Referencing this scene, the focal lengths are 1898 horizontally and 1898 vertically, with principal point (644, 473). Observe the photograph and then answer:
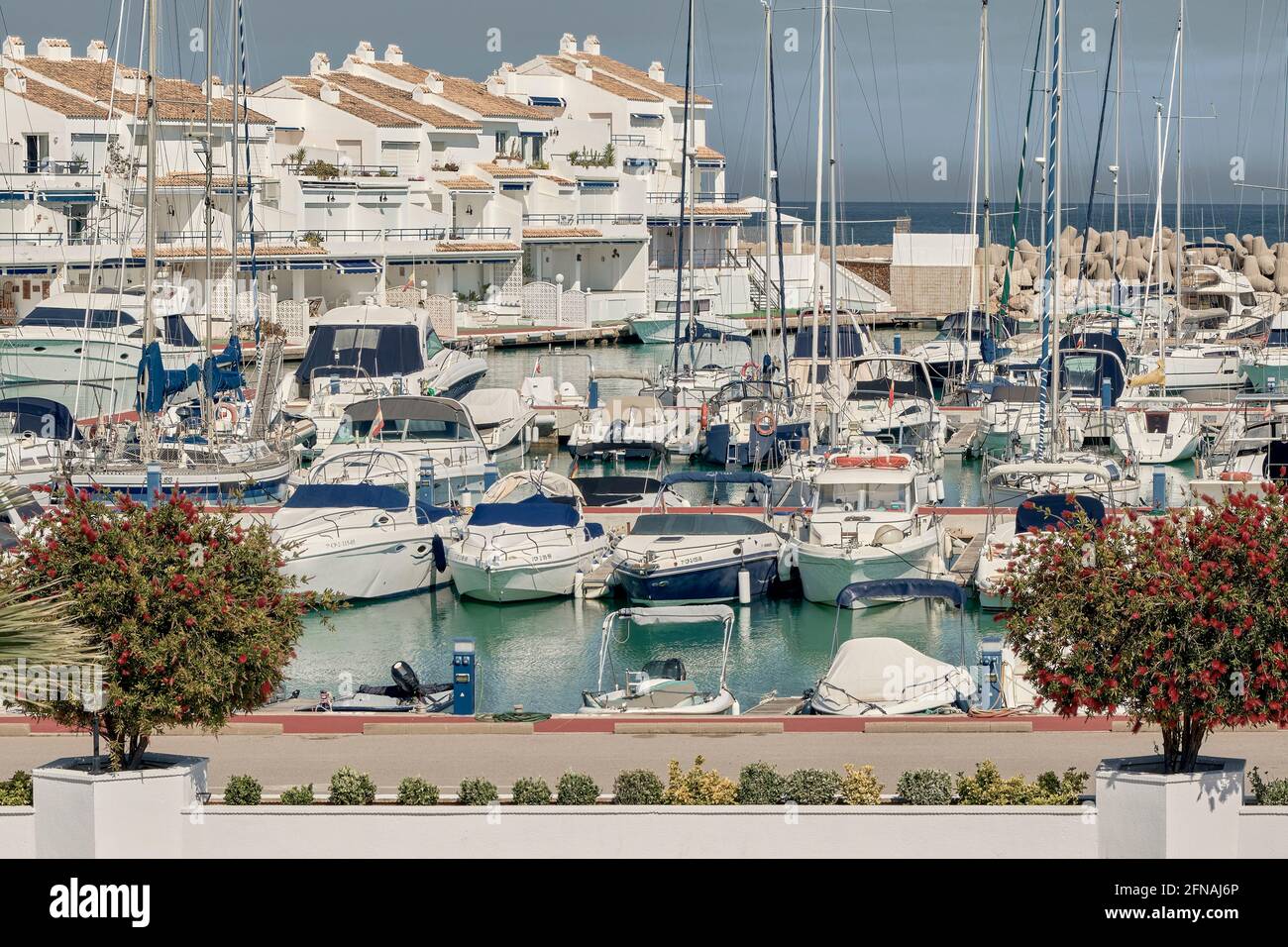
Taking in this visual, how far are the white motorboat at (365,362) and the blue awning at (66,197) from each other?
914 inches

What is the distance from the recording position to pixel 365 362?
151 feet

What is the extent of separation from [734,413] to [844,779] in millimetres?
29111

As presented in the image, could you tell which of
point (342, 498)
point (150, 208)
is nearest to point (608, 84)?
point (150, 208)

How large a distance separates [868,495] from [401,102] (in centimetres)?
6010

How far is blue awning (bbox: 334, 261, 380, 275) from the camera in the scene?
70.1m

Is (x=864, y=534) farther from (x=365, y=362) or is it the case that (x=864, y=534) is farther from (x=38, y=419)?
(x=365, y=362)

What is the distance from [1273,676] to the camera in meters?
13.2

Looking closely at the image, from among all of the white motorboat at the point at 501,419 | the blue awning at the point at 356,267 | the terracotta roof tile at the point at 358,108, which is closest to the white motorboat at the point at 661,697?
the white motorboat at the point at 501,419

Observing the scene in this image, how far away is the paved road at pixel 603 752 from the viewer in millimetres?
17078

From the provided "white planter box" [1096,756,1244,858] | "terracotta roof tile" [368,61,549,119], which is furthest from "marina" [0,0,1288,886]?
"terracotta roof tile" [368,61,549,119]

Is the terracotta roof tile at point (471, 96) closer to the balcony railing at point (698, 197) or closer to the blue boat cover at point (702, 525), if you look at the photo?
the balcony railing at point (698, 197)

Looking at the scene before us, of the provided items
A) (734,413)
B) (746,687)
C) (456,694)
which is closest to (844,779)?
(456,694)

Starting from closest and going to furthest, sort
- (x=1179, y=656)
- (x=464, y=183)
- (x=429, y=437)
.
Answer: (x=1179, y=656) → (x=429, y=437) → (x=464, y=183)
